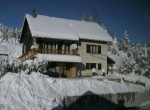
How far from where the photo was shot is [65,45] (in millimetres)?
33312

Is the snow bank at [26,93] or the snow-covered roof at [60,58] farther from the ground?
the snow-covered roof at [60,58]

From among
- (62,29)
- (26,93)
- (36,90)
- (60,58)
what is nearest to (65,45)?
(62,29)

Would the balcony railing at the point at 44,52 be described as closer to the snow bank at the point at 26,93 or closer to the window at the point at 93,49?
the window at the point at 93,49

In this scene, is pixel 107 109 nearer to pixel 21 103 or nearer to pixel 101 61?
pixel 21 103

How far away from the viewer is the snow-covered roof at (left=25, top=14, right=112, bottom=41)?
30.8 m

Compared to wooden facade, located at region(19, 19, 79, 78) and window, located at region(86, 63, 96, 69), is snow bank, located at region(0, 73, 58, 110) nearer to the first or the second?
wooden facade, located at region(19, 19, 79, 78)

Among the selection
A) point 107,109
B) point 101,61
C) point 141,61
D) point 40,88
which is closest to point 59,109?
point 40,88

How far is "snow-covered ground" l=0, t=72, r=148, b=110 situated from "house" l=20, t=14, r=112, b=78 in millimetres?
7277

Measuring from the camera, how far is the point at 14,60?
74.2 ft

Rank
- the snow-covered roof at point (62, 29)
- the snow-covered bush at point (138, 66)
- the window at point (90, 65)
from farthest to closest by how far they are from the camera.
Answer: the snow-covered bush at point (138, 66) → the window at point (90, 65) → the snow-covered roof at point (62, 29)

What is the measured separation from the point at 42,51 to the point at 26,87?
11.5 metres

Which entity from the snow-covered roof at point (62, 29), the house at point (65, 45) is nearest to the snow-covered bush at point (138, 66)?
the house at point (65, 45)

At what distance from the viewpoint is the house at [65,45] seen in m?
30.3

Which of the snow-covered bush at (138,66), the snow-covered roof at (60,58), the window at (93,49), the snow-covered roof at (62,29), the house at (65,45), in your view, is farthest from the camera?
the snow-covered bush at (138,66)
